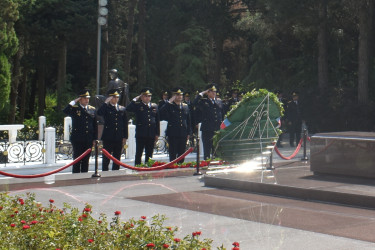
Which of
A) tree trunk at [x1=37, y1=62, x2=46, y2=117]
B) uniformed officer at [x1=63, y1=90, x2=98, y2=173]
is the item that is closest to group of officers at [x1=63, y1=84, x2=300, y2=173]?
uniformed officer at [x1=63, y1=90, x2=98, y2=173]

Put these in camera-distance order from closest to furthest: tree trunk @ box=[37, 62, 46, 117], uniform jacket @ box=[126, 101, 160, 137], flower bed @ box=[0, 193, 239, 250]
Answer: flower bed @ box=[0, 193, 239, 250]
uniform jacket @ box=[126, 101, 160, 137]
tree trunk @ box=[37, 62, 46, 117]

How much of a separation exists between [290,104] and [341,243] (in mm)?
14571

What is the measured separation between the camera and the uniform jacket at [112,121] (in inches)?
543

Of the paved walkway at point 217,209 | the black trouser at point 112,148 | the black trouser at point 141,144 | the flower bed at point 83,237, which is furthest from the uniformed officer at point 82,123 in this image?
the flower bed at point 83,237

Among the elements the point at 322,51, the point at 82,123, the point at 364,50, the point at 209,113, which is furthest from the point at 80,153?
the point at 322,51

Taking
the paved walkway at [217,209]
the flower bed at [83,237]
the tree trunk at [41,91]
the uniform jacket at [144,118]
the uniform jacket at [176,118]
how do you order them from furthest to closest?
1. the tree trunk at [41,91]
2. the uniform jacket at [176,118]
3. the uniform jacket at [144,118]
4. the paved walkway at [217,209]
5. the flower bed at [83,237]

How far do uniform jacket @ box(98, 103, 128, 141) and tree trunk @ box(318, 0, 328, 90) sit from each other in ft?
59.9

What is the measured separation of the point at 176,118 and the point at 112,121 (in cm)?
192

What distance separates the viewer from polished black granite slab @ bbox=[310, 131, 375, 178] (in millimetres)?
12155

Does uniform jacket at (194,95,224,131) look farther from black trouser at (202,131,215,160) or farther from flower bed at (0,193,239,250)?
flower bed at (0,193,239,250)

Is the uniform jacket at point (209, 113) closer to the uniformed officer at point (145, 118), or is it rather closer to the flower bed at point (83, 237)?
the uniformed officer at point (145, 118)

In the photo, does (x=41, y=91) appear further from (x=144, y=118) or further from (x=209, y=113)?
(x=144, y=118)

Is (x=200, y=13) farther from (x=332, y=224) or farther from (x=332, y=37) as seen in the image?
(x=332, y=224)

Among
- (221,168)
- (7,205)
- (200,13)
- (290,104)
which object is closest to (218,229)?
(7,205)
